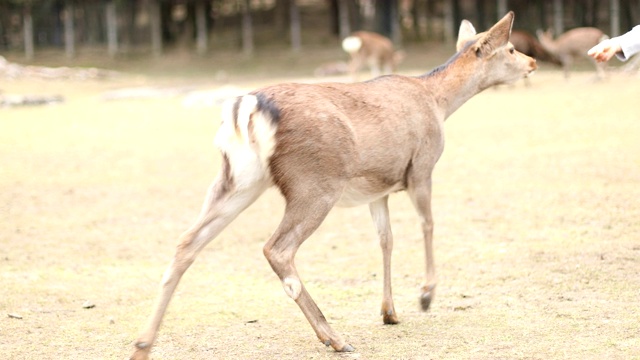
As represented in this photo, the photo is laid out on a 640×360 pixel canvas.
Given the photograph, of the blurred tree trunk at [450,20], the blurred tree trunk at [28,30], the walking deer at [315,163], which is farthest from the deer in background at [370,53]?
the walking deer at [315,163]

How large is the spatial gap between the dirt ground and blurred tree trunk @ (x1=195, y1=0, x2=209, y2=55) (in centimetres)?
1919

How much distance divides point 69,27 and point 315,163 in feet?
101

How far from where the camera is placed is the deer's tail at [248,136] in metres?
4.71

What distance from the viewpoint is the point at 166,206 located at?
945 cm

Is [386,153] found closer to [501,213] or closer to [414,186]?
[414,186]

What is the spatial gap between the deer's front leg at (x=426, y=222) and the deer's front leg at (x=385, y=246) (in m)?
0.18

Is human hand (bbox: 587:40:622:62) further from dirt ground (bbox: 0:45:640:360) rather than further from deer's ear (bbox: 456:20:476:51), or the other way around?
dirt ground (bbox: 0:45:640:360)

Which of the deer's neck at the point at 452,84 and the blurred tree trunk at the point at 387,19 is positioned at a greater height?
the deer's neck at the point at 452,84

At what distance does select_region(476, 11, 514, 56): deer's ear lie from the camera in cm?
583

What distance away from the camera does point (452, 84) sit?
19.0 ft

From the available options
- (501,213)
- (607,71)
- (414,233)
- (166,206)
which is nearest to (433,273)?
(414,233)

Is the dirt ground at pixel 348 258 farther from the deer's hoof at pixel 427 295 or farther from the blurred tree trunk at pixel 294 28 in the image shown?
the blurred tree trunk at pixel 294 28

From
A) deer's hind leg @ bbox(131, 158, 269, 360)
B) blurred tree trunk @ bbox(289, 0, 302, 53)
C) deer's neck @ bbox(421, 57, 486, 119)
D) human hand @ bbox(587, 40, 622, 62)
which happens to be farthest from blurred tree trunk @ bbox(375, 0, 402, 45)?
deer's hind leg @ bbox(131, 158, 269, 360)

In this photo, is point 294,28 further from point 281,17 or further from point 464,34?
point 464,34
